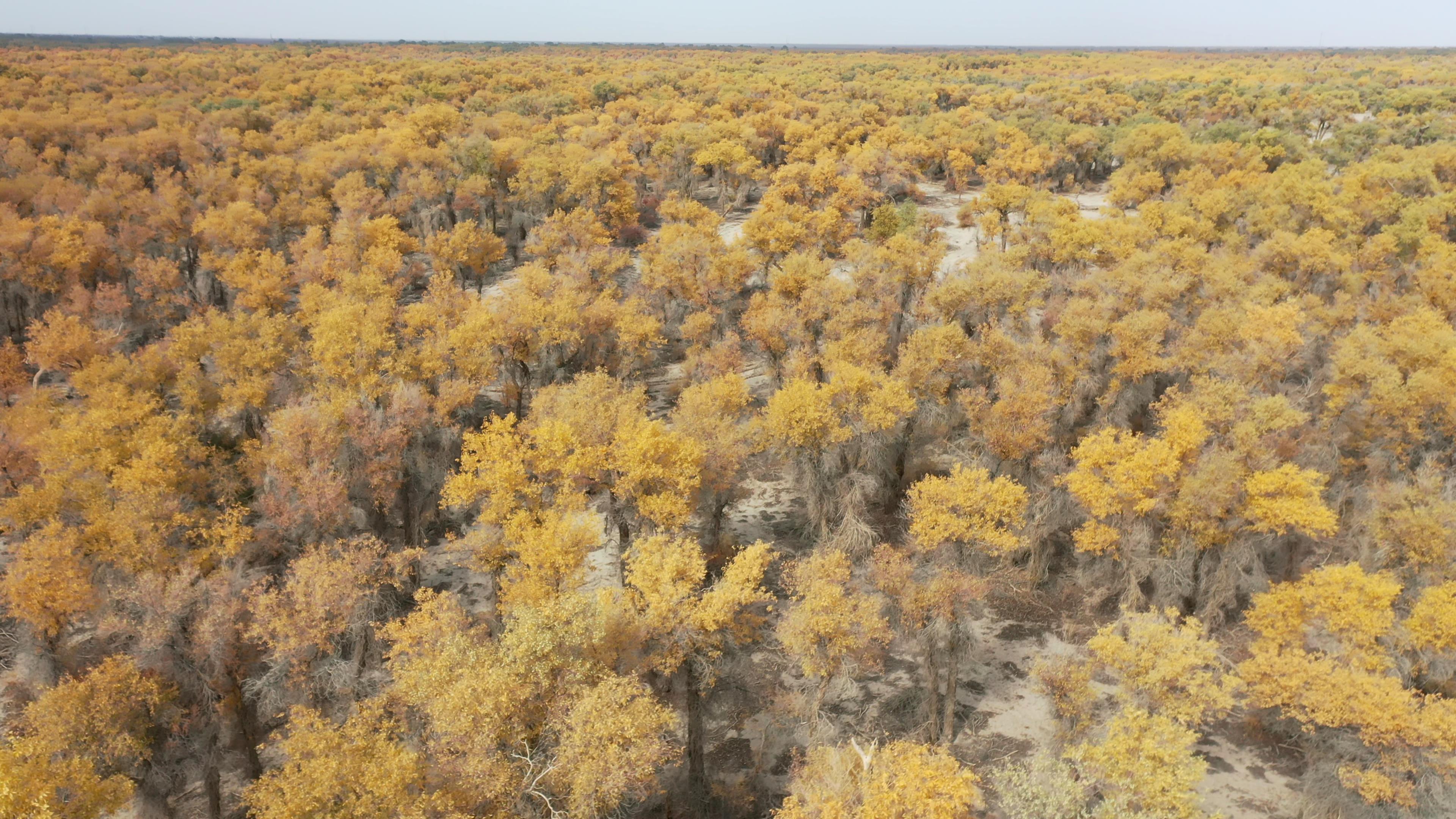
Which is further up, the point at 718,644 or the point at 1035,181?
the point at 1035,181

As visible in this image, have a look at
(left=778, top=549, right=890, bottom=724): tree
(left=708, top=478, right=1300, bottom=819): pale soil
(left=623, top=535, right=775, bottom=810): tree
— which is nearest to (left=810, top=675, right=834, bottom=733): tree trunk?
(left=778, top=549, right=890, bottom=724): tree

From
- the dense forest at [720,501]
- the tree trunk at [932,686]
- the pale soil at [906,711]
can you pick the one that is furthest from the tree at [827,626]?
the tree trunk at [932,686]

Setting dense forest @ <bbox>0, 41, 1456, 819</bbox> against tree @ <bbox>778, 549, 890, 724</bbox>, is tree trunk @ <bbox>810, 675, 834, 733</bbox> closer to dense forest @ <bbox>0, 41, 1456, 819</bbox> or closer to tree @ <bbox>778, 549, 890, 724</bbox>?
tree @ <bbox>778, 549, 890, 724</bbox>

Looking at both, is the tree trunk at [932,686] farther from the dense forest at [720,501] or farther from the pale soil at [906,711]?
the pale soil at [906,711]

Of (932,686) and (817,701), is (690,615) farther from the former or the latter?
(932,686)

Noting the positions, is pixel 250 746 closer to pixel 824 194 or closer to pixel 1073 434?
pixel 1073 434

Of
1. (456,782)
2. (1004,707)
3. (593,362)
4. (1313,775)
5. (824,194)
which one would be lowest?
(1004,707)

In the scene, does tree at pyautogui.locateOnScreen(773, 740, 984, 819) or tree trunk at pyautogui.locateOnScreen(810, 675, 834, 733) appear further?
tree trunk at pyautogui.locateOnScreen(810, 675, 834, 733)

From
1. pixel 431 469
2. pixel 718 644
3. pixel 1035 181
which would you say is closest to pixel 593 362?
pixel 431 469

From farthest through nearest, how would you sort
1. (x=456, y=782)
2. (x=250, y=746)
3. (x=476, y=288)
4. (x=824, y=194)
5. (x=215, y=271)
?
(x=824, y=194) < (x=476, y=288) < (x=215, y=271) < (x=250, y=746) < (x=456, y=782)
